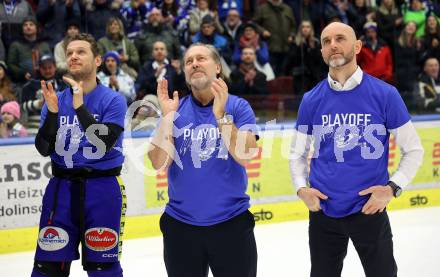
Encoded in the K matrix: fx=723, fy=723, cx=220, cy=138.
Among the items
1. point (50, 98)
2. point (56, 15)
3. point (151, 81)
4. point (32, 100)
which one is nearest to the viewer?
point (50, 98)

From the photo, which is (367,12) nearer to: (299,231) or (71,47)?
(299,231)

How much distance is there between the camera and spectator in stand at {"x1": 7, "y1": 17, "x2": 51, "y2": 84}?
8.21 meters

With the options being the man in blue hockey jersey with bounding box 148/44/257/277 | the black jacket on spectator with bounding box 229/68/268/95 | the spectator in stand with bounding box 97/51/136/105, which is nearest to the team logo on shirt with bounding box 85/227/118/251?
the man in blue hockey jersey with bounding box 148/44/257/277

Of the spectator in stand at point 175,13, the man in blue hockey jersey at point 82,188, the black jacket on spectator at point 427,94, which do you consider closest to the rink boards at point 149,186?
the black jacket on spectator at point 427,94

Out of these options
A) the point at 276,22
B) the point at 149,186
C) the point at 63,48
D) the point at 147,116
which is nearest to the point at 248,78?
the point at 276,22

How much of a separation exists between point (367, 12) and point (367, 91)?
7434 millimetres

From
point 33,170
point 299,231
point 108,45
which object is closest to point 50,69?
point 108,45

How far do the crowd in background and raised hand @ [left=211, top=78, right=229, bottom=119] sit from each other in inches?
175

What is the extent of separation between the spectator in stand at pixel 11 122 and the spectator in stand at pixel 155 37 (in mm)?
1991

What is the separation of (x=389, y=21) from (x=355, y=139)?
7246 millimetres

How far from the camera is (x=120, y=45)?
8953 mm

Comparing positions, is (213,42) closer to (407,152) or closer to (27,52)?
(27,52)

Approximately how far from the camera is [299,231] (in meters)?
7.20

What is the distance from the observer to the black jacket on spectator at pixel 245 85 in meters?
9.19
